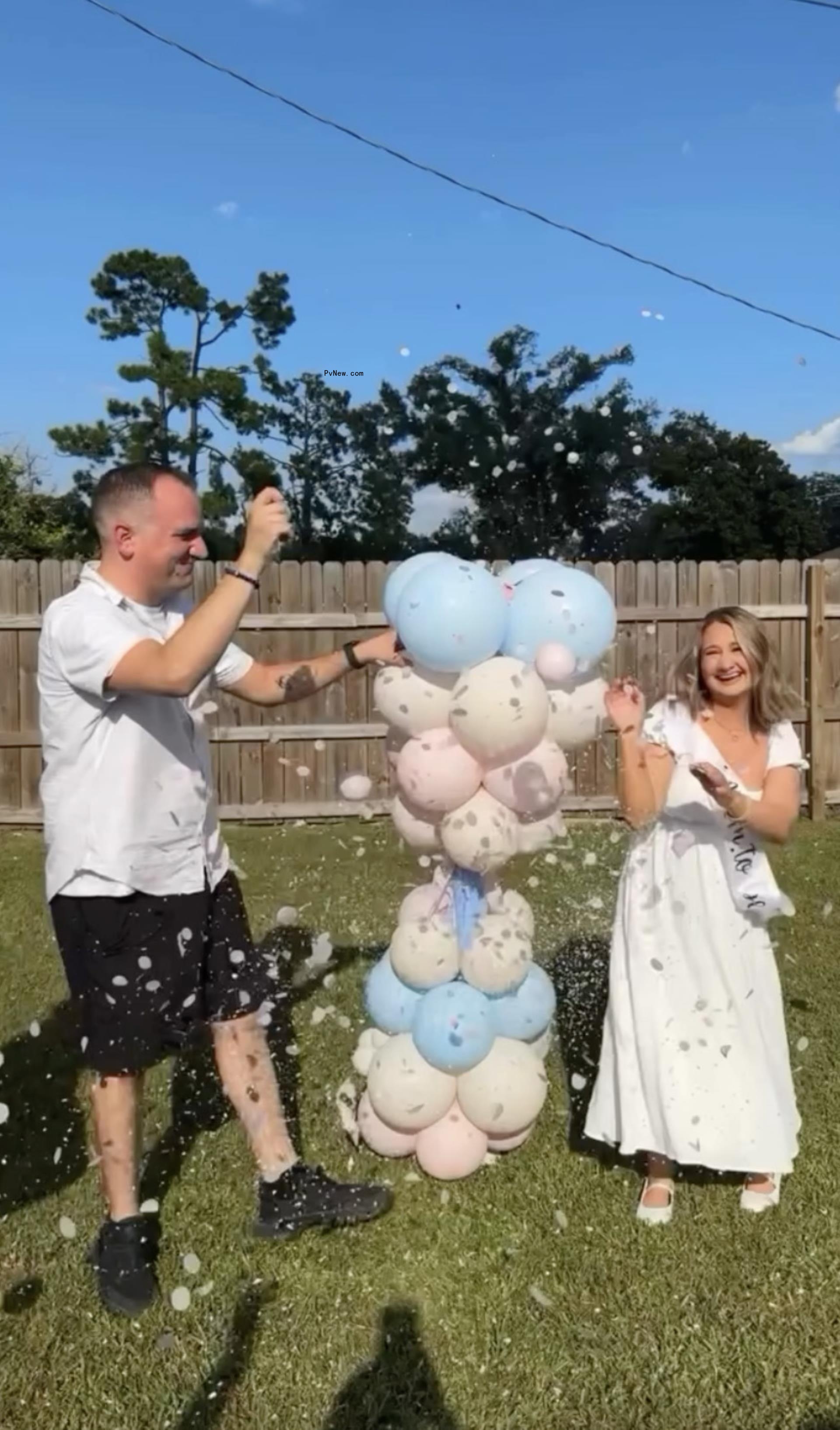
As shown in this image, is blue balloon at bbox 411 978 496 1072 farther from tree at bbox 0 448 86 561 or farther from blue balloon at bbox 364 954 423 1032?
tree at bbox 0 448 86 561

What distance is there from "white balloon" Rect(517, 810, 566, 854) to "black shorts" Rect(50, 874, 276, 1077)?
33.0 inches

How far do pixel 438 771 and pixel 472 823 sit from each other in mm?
172

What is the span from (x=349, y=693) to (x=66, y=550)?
9.56 metres

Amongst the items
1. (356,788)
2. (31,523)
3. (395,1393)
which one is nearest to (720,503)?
(31,523)

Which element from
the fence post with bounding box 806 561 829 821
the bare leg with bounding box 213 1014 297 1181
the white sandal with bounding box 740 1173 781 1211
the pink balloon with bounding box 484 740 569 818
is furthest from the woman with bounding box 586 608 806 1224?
the fence post with bounding box 806 561 829 821

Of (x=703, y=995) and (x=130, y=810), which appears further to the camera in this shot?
(x=703, y=995)

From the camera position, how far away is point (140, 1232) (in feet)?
9.48

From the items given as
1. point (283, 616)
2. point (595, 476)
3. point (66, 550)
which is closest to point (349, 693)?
point (283, 616)

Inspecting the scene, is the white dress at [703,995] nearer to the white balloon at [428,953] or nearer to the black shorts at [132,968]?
the white balloon at [428,953]

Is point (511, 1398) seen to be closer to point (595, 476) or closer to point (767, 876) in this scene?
point (767, 876)

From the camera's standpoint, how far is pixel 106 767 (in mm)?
2801

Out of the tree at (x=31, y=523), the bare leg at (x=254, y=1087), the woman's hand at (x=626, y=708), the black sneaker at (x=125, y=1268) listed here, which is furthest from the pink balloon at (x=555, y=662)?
the tree at (x=31, y=523)

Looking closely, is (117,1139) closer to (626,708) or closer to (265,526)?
(265,526)

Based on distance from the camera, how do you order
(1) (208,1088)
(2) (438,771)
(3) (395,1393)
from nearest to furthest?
1. (3) (395,1393)
2. (2) (438,771)
3. (1) (208,1088)
